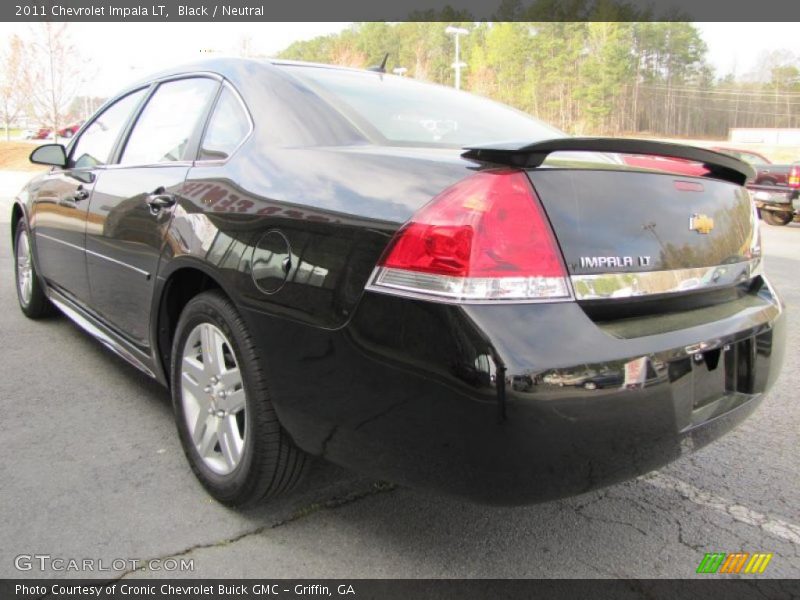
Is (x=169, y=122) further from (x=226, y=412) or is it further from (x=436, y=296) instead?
(x=436, y=296)

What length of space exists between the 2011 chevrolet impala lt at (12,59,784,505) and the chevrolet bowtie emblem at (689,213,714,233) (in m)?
0.01

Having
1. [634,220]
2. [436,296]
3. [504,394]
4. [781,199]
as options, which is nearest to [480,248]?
[436,296]

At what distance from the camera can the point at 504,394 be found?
1.54 meters

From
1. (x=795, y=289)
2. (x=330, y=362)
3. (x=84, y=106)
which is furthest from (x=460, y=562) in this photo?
(x=84, y=106)

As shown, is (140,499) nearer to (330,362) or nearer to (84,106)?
(330,362)

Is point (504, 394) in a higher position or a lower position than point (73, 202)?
lower

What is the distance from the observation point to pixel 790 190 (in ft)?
44.9

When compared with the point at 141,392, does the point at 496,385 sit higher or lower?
higher

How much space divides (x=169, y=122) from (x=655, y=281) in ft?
7.66

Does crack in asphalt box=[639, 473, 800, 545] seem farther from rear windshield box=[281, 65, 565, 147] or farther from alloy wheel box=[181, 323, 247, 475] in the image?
alloy wheel box=[181, 323, 247, 475]

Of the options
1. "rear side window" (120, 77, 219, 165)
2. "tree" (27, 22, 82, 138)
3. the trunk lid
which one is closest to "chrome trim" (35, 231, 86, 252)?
"rear side window" (120, 77, 219, 165)

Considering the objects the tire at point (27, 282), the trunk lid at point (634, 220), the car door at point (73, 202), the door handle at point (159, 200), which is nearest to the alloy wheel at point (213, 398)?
the door handle at point (159, 200)

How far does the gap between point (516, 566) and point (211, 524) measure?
1.06 meters

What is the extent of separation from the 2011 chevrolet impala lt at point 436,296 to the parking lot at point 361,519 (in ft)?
0.70
